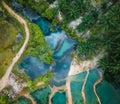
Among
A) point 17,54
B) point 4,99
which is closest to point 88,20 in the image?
point 17,54

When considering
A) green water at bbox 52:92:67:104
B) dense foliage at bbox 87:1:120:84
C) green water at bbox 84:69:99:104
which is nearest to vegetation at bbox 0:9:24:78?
green water at bbox 52:92:67:104

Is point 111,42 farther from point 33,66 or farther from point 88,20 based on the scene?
point 33,66

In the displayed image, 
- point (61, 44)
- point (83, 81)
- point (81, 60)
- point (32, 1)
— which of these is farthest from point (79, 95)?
point (32, 1)

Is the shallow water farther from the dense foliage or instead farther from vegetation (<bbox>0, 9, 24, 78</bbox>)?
the dense foliage

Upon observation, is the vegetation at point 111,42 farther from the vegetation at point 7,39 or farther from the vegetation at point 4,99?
the vegetation at point 4,99

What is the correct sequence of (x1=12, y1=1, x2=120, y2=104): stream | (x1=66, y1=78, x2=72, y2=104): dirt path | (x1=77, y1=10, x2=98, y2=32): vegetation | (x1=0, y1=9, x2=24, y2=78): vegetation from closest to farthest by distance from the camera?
(x1=66, y1=78, x2=72, y2=104): dirt path → (x1=12, y1=1, x2=120, y2=104): stream → (x1=0, y1=9, x2=24, y2=78): vegetation → (x1=77, y1=10, x2=98, y2=32): vegetation

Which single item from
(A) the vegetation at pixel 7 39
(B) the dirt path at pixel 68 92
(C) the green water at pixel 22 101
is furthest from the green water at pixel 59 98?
(A) the vegetation at pixel 7 39

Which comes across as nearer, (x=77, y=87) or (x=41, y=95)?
(x=41, y=95)
